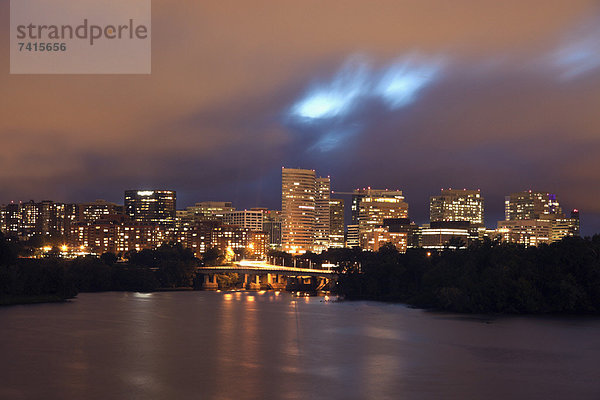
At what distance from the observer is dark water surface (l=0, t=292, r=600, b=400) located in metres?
44.5

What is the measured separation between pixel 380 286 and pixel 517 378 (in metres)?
Answer: 71.9

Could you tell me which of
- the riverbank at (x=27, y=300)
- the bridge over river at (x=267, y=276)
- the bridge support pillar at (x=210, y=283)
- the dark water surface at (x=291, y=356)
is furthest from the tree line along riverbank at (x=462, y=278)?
the bridge support pillar at (x=210, y=283)

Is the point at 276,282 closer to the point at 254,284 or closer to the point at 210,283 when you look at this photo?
the point at 254,284

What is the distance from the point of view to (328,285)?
17600 centimetres

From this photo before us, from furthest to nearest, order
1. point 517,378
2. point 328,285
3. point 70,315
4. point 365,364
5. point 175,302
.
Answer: point 328,285
point 175,302
point 70,315
point 365,364
point 517,378

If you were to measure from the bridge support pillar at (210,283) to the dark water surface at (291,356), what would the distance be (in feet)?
251

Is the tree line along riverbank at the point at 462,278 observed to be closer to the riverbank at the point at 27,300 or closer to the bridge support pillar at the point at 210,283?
the riverbank at the point at 27,300

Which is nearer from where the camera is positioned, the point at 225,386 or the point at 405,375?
the point at 225,386

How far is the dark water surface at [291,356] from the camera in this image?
44531 mm

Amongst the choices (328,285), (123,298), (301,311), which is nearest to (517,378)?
(301,311)

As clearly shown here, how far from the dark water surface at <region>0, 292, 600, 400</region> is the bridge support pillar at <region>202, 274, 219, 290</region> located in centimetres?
7641

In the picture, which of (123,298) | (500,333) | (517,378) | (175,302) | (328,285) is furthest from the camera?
(328,285)

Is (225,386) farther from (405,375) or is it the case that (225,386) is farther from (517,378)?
(517,378)

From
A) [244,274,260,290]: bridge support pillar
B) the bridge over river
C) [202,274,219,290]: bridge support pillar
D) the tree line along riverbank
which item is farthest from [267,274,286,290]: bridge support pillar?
the tree line along riverbank
